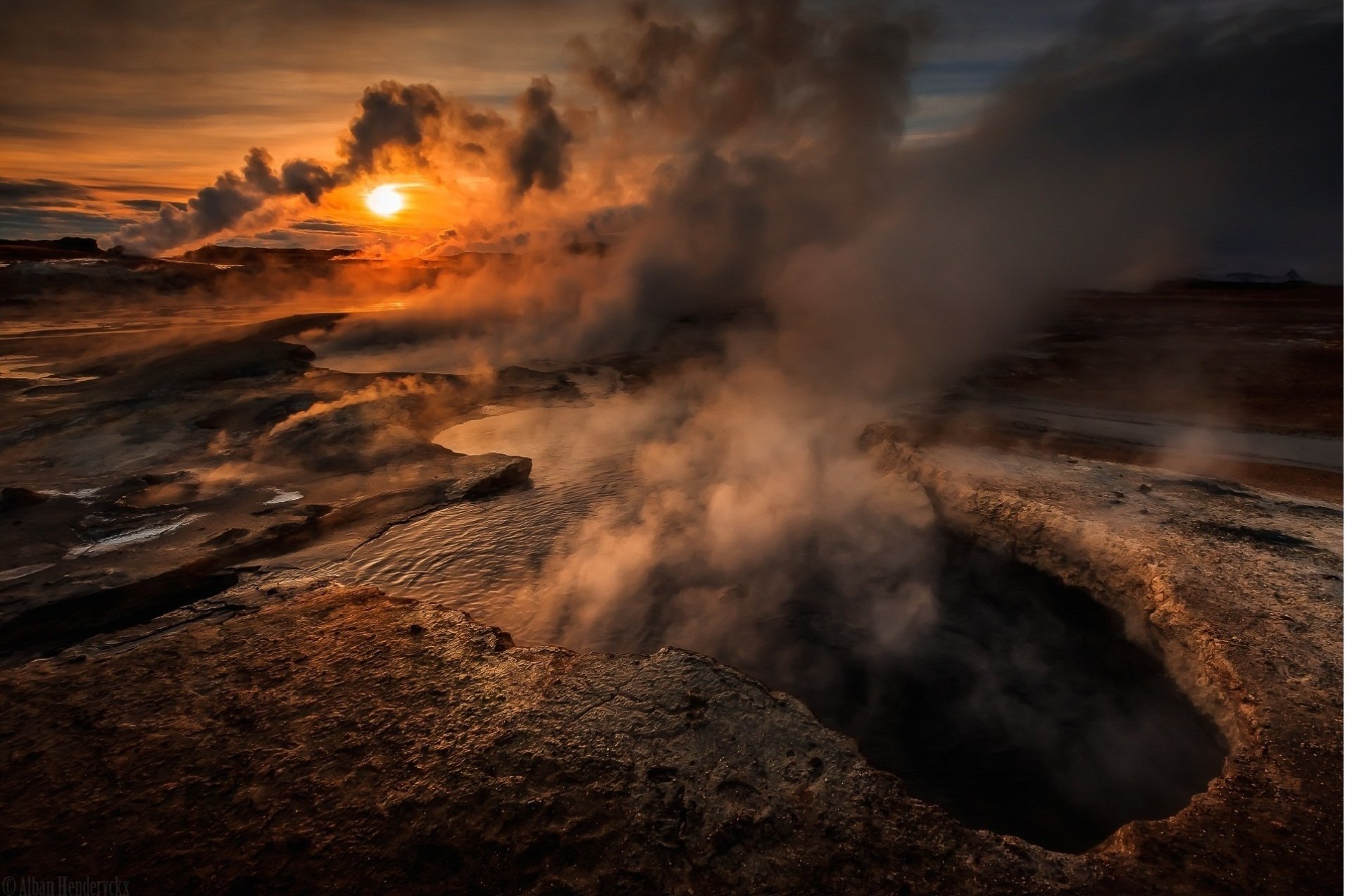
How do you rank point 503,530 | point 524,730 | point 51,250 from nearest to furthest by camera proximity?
point 524,730 < point 503,530 < point 51,250

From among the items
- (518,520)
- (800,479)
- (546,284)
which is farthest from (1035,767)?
(546,284)

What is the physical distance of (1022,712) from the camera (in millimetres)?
3318

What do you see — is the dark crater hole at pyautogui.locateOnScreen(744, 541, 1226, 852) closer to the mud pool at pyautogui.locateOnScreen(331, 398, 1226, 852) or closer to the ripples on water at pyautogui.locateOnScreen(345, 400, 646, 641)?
the mud pool at pyautogui.locateOnScreen(331, 398, 1226, 852)

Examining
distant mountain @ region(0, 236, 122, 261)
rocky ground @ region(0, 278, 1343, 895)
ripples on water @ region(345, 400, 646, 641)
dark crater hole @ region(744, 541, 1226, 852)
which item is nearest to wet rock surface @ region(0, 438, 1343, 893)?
rocky ground @ region(0, 278, 1343, 895)

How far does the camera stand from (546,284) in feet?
60.7

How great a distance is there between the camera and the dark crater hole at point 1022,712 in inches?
109

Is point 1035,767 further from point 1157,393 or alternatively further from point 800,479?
point 1157,393

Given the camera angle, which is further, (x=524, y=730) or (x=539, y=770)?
(x=524, y=730)

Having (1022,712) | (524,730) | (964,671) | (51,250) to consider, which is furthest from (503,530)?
(51,250)

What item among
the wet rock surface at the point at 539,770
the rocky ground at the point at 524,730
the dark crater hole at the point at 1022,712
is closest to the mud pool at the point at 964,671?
the dark crater hole at the point at 1022,712

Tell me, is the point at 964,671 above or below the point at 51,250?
below

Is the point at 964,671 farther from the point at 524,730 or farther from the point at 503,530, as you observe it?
the point at 503,530

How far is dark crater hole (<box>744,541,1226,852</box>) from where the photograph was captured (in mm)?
2777

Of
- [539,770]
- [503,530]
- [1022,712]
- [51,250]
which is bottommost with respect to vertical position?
[1022,712]
